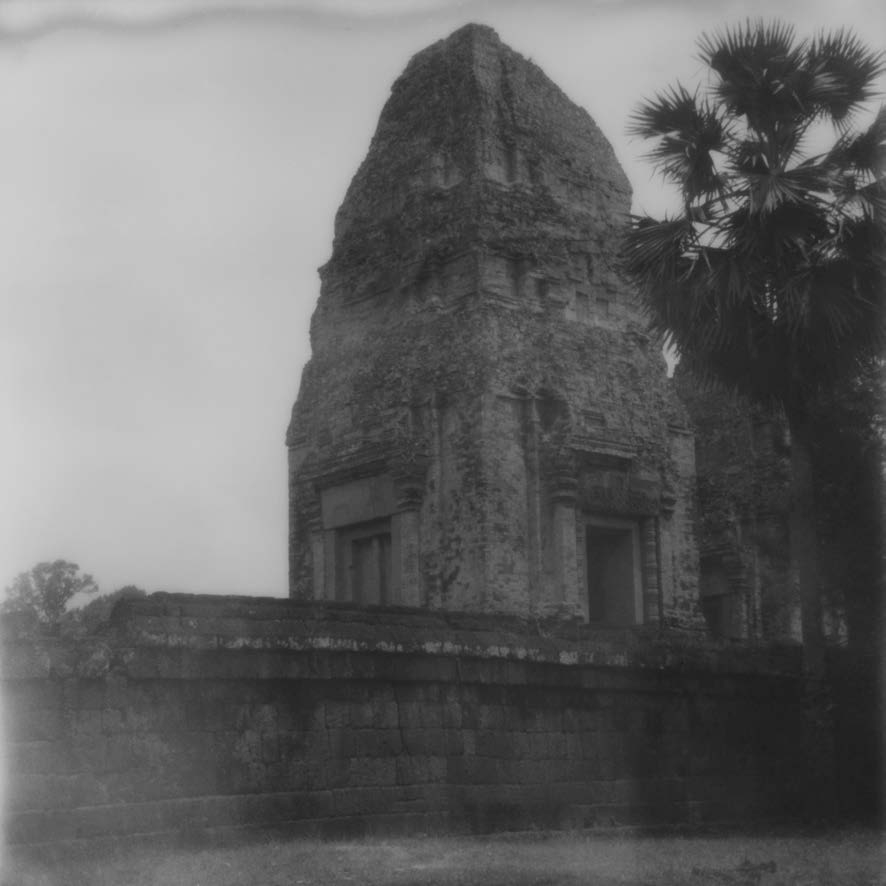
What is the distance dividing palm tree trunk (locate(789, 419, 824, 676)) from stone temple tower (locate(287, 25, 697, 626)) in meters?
3.51

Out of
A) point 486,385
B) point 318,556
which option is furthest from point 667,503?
point 318,556

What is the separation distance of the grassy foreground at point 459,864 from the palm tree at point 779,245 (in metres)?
3.39

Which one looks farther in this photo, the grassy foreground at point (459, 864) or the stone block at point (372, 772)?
the stone block at point (372, 772)

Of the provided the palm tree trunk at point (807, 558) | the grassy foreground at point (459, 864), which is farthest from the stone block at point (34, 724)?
the palm tree trunk at point (807, 558)

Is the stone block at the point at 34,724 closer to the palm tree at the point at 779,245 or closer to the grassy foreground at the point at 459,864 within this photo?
the grassy foreground at the point at 459,864

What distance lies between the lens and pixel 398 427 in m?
18.5

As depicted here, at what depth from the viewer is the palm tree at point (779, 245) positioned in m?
14.8

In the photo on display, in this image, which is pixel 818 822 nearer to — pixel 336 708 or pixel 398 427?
pixel 336 708

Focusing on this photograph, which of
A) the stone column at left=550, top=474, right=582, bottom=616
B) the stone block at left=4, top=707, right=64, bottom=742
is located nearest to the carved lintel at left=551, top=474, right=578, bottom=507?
the stone column at left=550, top=474, right=582, bottom=616

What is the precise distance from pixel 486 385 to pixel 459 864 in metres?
8.14

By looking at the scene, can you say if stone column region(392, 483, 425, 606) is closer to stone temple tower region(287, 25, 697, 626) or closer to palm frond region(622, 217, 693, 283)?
stone temple tower region(287, 25, 697, 626)

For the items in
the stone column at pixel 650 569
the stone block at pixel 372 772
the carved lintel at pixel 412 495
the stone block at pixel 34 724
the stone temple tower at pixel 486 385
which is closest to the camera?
the stone block at pixel 34 724

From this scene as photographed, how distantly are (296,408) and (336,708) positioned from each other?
8.78 metres

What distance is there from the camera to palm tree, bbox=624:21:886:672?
14.8m
